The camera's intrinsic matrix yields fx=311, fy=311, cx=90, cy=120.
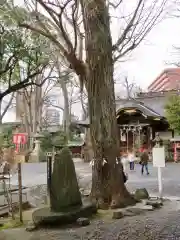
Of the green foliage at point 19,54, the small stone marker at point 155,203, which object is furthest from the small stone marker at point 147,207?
the green foliage at point 19,54

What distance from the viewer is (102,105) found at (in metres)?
7.74

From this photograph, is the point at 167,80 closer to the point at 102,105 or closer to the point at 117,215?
the point at 102,105

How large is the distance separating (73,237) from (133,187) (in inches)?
252

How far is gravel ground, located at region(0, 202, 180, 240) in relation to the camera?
489 centimetres

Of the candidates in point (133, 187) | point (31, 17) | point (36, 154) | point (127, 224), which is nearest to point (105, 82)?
point (31, 17)

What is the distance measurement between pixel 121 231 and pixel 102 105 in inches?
134

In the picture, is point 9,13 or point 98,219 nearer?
point 98,219

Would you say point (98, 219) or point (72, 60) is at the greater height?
point (72, 60)

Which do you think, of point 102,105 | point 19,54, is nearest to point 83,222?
point 102,105

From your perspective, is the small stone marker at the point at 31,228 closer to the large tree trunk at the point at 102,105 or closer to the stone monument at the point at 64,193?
the stone monument at the point at 64,193

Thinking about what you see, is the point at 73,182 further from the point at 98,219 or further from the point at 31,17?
the point at 31,17

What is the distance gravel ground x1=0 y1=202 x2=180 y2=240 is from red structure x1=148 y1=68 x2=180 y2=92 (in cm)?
2878

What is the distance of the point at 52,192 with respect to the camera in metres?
6.41

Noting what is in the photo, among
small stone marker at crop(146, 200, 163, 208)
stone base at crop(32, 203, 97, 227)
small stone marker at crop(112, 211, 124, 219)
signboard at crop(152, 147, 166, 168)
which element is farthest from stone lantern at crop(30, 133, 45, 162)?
small stone marker at crop(112, 211, 124, 219)
